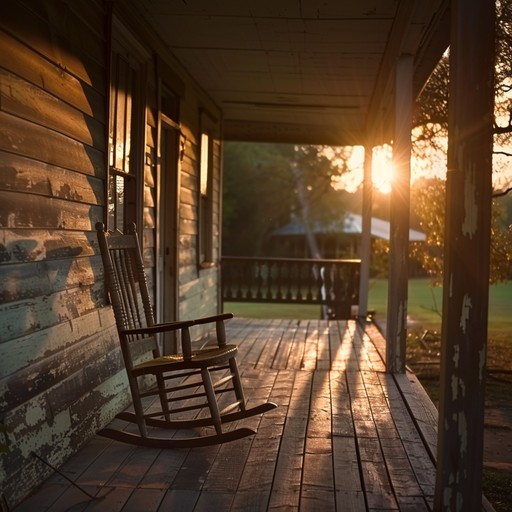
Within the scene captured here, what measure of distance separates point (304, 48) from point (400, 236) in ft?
5.13

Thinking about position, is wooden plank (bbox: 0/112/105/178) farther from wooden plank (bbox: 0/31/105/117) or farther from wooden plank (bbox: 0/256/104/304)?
wooden plank (bbox: 0/256/104/304)

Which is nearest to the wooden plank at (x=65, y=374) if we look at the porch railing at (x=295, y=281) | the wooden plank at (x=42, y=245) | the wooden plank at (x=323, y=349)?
the wooden plank at (x=42, y=245)

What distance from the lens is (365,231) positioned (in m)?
9.14

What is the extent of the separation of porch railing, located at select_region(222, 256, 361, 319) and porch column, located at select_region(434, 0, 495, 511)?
7297mm

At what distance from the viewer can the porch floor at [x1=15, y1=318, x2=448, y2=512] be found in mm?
2645

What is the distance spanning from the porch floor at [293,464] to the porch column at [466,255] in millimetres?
297

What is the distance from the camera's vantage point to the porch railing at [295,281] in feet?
32.2

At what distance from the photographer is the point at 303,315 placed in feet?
57.1

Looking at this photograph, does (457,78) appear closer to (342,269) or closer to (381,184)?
(381,184)

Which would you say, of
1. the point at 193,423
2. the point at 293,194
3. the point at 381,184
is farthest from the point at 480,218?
the point at 293,194

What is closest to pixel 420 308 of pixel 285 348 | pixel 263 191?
pixel 285 348

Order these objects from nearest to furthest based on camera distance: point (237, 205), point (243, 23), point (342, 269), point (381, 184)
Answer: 1. point (243, 23)
2. point (381, 184)
3. point (342, 269)
4. point (237, 205)

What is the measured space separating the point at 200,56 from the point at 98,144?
2299 mm

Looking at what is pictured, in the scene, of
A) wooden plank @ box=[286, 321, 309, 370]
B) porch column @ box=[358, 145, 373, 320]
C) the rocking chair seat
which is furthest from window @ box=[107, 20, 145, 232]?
porch column @ box=[358, 145, 373, 320]
